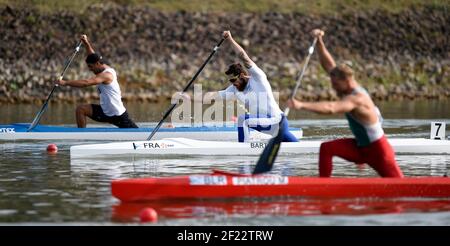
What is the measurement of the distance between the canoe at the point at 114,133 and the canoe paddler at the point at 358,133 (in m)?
11.6

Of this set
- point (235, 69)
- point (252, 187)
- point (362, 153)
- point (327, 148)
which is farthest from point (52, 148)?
point (362, 153)

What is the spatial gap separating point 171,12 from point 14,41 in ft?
28.8

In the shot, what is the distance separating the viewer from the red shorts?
62.6ft

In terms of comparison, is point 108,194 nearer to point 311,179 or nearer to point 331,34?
point 311,179

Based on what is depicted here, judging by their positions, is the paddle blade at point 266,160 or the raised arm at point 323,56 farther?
the raised arm at point 323,56

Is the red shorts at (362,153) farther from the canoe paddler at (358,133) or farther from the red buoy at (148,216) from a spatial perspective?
the red buoy at (148,216)

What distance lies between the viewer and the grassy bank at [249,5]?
207 feet

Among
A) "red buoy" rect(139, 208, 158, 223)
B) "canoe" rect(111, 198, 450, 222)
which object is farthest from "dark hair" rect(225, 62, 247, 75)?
"red buoy" rect(139, 208, 158, 223)

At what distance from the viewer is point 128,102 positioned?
54156mm

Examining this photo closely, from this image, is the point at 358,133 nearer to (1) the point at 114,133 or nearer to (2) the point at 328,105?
(2) the point at 328,105

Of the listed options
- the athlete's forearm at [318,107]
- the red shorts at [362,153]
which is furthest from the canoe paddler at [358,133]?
the athlete's forearm at [318,107]

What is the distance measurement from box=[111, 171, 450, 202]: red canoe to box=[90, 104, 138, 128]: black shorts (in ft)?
39.0

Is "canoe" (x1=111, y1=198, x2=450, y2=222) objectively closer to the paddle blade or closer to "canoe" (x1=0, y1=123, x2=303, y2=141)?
the paddle blade

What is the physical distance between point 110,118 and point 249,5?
1436 inches
